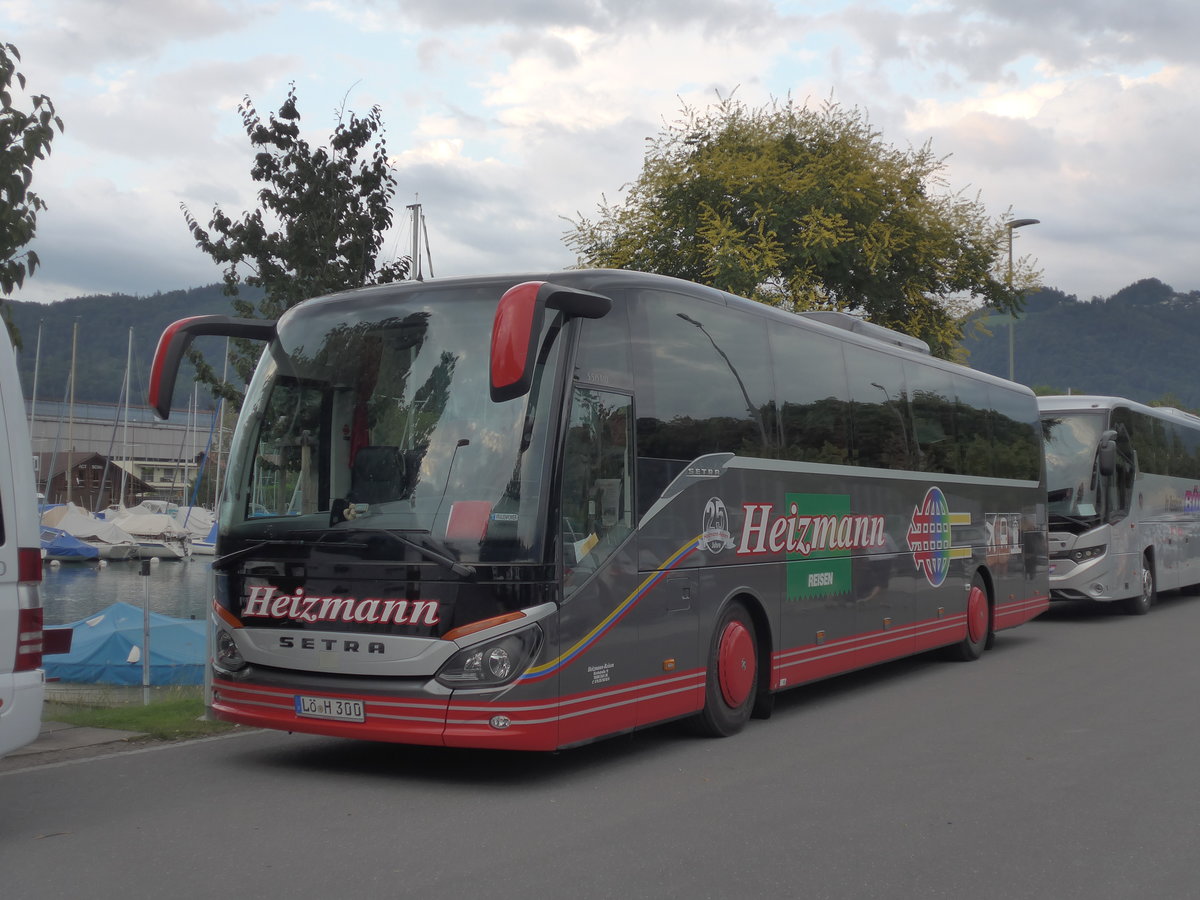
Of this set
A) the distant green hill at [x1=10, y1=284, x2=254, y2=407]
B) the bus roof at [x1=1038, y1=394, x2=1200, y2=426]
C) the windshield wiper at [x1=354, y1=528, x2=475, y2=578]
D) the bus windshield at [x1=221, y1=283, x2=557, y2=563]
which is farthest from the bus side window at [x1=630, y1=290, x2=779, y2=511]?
the distant green hill at [x1=10, y1=284, x2=254, y2=407]

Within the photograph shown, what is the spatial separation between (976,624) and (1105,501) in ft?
20.6

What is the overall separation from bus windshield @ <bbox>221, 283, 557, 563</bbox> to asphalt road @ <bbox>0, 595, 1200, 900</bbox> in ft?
5.34

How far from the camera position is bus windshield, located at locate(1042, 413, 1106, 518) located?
2089 centimetres

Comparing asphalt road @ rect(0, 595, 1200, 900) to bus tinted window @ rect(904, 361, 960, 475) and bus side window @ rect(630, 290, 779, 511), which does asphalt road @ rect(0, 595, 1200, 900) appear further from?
bus tinted window @ rect(904, 361, 960, 475)

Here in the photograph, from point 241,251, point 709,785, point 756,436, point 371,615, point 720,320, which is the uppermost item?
point 241,251

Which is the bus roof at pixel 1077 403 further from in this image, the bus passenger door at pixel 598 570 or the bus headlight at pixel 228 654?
the bus headlight at pixel 228 654

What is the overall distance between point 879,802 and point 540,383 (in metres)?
3.27

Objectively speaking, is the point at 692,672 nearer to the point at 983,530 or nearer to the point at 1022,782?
the point at 1022,782

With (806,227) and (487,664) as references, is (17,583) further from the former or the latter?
(806,227)

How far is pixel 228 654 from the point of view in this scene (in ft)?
28.9

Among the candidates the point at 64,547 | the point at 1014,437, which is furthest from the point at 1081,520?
the point at 64,547

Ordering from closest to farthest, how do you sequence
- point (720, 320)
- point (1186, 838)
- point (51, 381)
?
point (1186, 838) < point (720, 320) < point (51, 381)

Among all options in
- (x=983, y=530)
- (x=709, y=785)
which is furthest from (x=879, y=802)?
(x=983, y=530)

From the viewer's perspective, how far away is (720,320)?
10.4 meters
